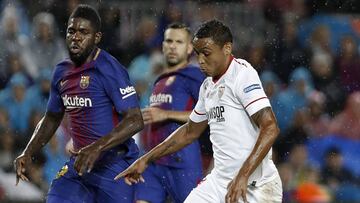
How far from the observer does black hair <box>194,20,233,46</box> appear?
6.54m

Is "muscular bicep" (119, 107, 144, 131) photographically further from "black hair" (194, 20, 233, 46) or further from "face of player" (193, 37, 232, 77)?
"black hair" (194, 20, 233, 46)

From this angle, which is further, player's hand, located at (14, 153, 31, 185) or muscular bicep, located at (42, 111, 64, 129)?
muscular bicep, located at (42, 111, 64, 129)

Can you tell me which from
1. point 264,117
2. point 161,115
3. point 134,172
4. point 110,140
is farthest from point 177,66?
point 264,117

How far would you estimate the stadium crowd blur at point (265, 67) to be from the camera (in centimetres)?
1199

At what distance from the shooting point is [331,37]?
1363 cm

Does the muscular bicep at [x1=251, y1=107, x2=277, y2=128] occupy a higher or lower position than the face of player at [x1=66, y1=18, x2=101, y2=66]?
lower

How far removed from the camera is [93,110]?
716 centimetres

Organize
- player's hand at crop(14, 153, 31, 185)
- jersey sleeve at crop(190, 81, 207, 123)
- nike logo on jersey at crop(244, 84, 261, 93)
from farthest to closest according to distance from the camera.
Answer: player's hand at crop(14, 153, 31, 185)
jersey sleeve at crop(190, 81, 207, 123)
nike logo on jersey at crop(244, 84, 261, 93)

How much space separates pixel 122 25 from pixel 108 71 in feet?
21.0

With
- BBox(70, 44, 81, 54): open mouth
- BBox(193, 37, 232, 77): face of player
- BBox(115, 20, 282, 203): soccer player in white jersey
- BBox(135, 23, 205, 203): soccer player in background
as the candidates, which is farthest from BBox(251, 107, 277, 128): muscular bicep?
BBox(135, 23, 205, 203): soccer player in background

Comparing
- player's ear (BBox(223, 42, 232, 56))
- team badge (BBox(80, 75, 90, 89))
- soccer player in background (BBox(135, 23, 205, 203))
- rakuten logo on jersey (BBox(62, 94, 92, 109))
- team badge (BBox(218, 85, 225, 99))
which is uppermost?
player's ear (BBox(223, 42, 232, 56))

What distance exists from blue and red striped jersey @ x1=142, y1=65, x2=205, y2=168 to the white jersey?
2252 mm

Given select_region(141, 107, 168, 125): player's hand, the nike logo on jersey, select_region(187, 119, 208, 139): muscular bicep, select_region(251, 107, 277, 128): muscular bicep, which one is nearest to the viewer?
select_region(251, 107, 277, 128): muscular bicep

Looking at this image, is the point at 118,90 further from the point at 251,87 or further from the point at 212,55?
the point at 251,87
